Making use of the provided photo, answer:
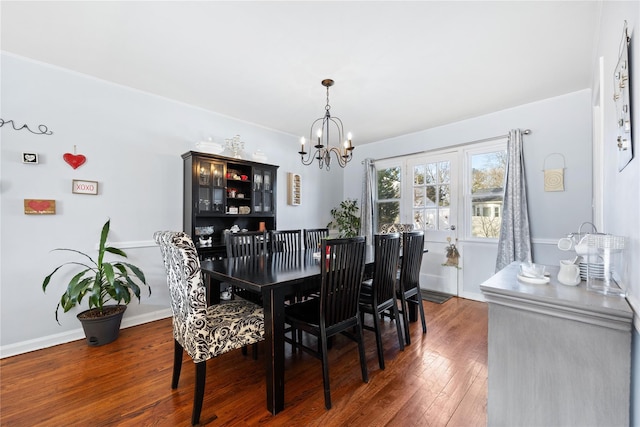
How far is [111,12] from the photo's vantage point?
186 centimetres

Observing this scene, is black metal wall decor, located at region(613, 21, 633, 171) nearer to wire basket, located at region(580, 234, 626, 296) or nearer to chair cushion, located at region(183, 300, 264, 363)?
wire basket, located at region(580, 234, 626, 296)

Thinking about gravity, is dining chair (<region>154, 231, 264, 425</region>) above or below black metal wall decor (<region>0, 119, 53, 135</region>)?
below

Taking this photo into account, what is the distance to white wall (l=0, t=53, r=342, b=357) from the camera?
2.36 metres

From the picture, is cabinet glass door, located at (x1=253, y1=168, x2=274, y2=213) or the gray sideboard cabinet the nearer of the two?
the gray sideboard cabinet

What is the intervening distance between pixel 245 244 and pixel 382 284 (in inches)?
→ 52.0

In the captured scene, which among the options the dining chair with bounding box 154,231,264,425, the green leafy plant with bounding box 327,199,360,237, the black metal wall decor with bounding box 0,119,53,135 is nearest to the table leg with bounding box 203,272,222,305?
the dining chair with bounding box 154,231,264,425

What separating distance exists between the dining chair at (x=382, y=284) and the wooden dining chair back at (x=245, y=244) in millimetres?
1105

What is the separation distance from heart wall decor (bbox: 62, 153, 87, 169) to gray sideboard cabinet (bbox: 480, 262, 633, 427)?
3.47 metres

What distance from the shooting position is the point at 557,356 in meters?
1.00

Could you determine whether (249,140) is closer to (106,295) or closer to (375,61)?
(375,61)

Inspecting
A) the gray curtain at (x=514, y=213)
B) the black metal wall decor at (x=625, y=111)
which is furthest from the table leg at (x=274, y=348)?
the gray curtain at (x=514, y=213)

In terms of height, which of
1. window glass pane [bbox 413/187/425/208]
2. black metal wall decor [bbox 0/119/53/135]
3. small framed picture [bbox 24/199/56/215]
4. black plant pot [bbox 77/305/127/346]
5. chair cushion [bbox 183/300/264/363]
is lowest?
black plant pot [bbox 77/305/127/346]

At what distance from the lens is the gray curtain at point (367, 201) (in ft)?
16.0

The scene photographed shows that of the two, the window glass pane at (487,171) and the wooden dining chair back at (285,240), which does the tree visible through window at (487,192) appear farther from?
the wooden dining chair back at (285,240)
